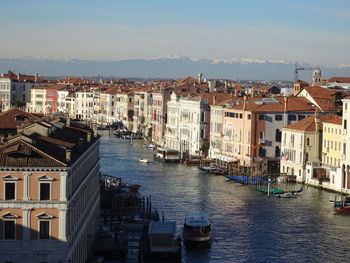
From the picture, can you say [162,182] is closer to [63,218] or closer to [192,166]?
[192,166]

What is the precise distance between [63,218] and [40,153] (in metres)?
1.01

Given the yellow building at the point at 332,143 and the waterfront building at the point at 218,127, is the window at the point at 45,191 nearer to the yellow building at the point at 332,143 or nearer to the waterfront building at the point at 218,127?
the yellow building at the point at 332,143

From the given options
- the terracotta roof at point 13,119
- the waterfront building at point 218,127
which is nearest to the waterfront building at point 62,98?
the waterfront building at point 218,127

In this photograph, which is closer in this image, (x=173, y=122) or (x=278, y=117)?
(x=278, y=117)

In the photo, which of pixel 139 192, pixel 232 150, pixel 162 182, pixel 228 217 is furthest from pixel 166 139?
pixel 228 217

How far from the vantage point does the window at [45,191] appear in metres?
12.5

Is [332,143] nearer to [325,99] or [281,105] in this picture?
[281,105]

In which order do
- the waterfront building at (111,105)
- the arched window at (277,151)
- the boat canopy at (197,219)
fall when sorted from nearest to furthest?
the boat canopy at (197,219) → the arched window at (277,151) → the waterfront building at (111,105)

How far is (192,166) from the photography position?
35.0 m

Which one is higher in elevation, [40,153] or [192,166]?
[40,153]

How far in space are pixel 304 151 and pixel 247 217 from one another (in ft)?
29.9

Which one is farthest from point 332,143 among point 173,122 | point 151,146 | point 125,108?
point 125,108

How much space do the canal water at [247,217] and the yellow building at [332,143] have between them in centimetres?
163

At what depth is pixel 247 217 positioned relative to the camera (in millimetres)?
21703
